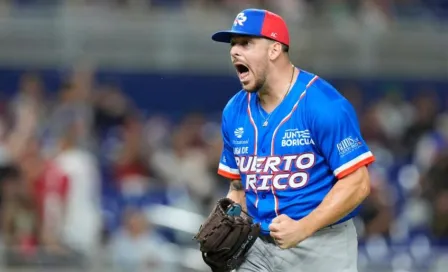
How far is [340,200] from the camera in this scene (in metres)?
6.16

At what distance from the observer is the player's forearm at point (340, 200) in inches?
242

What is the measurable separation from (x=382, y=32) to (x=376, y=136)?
2503mm

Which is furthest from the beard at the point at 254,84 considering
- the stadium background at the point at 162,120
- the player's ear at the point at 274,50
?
the stadium background at the point at 162,120

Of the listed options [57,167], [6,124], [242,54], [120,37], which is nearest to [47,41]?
[120,37]

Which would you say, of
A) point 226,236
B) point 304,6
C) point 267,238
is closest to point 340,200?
Result: point 267,238

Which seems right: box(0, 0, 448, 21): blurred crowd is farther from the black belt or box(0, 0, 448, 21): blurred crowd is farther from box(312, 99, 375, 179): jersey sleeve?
box(312, 99, 375, 179): jersey sleeve

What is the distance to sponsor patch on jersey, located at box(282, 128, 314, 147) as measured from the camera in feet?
20.8

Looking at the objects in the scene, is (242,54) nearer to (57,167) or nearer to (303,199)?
(303,199)

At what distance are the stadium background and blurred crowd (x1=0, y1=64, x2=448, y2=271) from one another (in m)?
0.02

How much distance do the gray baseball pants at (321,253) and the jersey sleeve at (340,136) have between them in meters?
0.39

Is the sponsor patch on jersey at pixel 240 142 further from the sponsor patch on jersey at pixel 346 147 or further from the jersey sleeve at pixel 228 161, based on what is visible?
the sponsor patch on jersey at pixel 346 147

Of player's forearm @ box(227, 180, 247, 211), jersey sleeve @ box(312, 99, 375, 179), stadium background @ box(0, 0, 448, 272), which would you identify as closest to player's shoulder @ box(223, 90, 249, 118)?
player's forearm @ box(227, 180, 247, 211)

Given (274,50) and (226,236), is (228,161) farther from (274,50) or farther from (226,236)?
(274,50)

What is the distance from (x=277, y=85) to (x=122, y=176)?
7.10 metres
